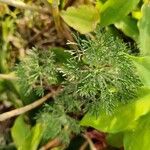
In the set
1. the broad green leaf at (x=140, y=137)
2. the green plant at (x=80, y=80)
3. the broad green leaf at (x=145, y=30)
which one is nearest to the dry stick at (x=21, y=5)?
the green plant at (x=80, y=80)

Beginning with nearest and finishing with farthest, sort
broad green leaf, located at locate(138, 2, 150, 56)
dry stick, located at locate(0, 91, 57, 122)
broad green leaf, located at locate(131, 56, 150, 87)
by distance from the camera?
broad green leaf, located at locate(131, 56, 150, 87), broad green leaf, located at locate(138, 2, 150, 56), dry stick, located at locate(0, 91, 57, 122)

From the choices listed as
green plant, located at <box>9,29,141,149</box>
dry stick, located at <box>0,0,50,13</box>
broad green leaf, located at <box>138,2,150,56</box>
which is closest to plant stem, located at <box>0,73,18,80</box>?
green plant, located at <box>9,29,141,149</box>

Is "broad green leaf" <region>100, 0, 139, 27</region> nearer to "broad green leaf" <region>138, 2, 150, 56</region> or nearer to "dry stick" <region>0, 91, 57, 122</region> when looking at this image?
"broad green leaf" <region>138, 2, 150, 56</region>

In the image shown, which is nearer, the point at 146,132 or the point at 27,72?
the point at 146,132

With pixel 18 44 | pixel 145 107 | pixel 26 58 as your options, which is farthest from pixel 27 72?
pixel 145 107

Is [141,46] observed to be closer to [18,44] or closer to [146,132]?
[146,132]
